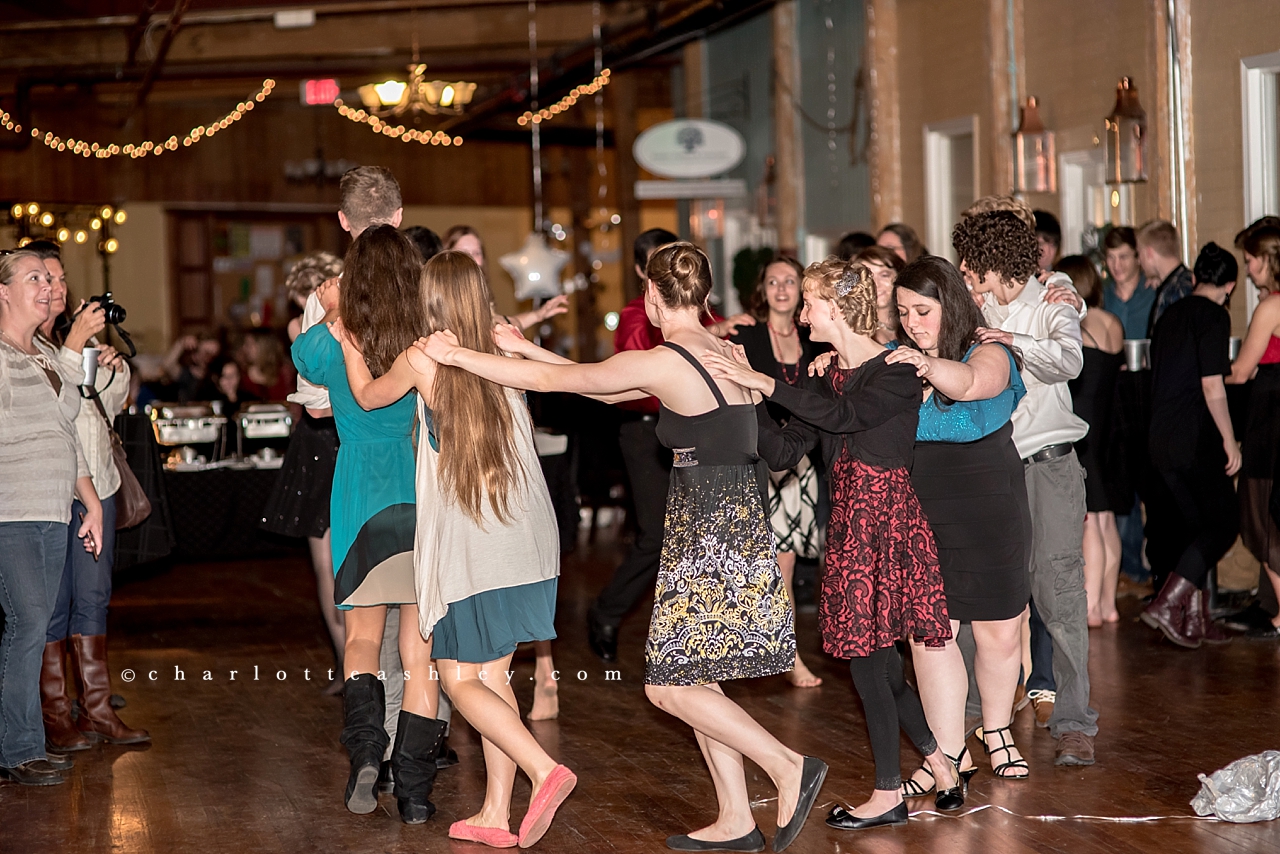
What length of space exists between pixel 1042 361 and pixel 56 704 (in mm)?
3402

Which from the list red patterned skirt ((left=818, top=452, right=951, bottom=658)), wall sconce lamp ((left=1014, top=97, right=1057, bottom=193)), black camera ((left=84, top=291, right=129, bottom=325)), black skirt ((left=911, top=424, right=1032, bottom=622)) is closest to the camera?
red patterned skirt ((left=818, top=452, right=951, bottom=658))

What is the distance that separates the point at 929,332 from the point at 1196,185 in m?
3.99

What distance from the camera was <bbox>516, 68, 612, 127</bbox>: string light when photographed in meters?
12.7

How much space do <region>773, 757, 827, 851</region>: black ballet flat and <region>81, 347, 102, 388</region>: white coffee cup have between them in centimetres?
269

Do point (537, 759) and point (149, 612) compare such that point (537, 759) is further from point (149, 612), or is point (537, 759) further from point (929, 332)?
point (149, 612)

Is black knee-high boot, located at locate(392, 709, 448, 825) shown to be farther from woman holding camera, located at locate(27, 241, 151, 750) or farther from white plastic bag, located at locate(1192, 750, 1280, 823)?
white plastic bag, located at locate(1192, 750, 1280, 823)

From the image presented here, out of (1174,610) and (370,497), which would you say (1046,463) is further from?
(370,497)

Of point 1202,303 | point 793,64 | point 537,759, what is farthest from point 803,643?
point 793,64

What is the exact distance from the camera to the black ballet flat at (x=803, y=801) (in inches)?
135

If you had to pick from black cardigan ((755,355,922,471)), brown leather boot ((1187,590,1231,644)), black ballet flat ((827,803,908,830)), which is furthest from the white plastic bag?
brown leather boot ((1187,590,1231,644))

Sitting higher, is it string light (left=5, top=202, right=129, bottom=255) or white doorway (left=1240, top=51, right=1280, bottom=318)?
string light (left=5, top=202, right=129, bottom=255)

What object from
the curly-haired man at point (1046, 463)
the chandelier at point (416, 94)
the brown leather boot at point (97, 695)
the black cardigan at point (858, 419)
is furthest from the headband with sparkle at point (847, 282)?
the chandelier at point (416, 94)

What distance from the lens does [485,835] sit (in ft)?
11.9

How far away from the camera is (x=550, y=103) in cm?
1339
